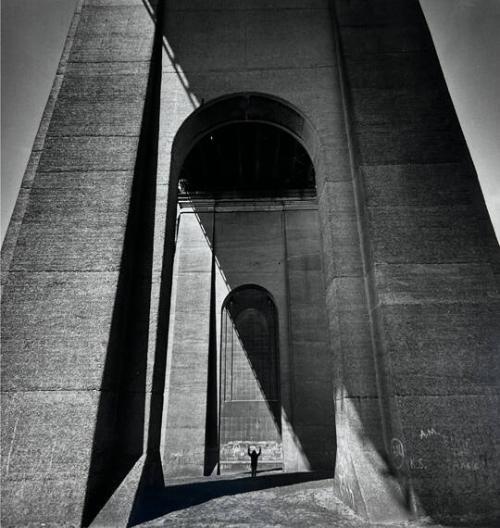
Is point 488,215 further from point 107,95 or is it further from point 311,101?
point 107,95

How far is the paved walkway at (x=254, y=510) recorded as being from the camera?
16.3 ft

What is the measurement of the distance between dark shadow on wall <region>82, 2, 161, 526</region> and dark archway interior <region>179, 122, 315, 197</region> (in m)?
5.25

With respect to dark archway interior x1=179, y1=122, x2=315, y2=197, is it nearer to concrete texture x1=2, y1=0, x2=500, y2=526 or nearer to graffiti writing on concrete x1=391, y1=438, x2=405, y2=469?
concrete texture x1=2, y1=0, x2=500, y2=526

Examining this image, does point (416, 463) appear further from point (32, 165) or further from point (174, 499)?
point (32, 165)

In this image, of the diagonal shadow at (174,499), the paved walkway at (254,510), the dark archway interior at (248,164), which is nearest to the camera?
the paved walkway at (254,510)

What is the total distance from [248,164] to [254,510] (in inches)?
505

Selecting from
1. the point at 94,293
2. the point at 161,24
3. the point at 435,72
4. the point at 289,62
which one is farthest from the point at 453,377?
the point at 161,24

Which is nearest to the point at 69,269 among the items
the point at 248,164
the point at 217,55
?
the point at 217,55

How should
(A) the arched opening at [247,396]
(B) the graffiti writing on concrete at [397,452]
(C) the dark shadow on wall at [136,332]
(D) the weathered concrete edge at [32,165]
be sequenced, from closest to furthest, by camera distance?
(B) the graffiti writing on concrete at [397,452] < (C) the dark shadow on wall at [136,332] < (D) the weathered concrete edge at [32,165] < (A) the arched opening at [247,396]

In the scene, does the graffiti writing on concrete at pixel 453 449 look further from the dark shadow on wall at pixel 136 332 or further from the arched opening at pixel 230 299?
the arched opening at pixel 230 299

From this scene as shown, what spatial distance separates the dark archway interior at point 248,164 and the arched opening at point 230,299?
5 centimetres

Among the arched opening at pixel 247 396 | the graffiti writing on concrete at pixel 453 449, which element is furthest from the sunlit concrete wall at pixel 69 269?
the arched opening at pixel 247 396

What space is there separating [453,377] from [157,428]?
5.23 meters

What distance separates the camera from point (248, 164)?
1541cm
